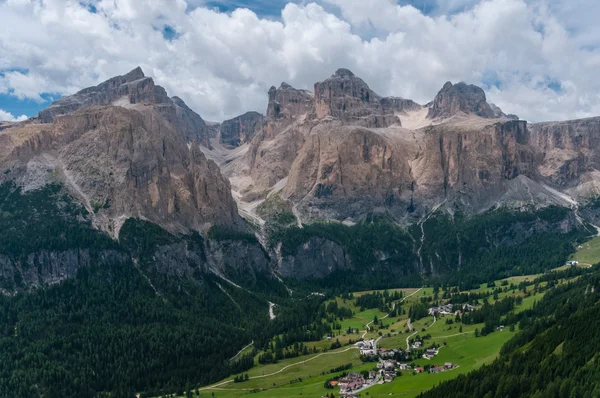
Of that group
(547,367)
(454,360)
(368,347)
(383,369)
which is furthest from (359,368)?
(547,367)

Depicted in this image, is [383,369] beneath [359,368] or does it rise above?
beneath

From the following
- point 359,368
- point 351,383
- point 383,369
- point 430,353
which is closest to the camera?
point 351,383

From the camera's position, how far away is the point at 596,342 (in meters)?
116

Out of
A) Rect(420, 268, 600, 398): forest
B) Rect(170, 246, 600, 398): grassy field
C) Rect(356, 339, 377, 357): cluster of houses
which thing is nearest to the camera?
Rect(420, 268, 600, 398): forest

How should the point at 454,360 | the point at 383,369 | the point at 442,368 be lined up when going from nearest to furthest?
1. the point at 442,368
2. the point at 383,369
3. the point at 454,360

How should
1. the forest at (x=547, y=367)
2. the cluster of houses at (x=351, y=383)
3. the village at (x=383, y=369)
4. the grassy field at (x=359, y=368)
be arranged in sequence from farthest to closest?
the village at (x=383, y=369)
the cluster of houses at (x=351, y=383)
the grassy field at (x=359, y=368)
the forest at (x=547, y=367)

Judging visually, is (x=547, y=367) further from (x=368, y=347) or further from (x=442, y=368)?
(x=368, y=347)

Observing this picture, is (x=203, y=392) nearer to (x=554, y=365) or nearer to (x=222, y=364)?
(x=222, y=364)

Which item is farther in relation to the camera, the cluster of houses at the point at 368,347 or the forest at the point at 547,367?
the cluster of houses at the point at 368,347

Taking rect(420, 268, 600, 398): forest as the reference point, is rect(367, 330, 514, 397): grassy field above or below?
below

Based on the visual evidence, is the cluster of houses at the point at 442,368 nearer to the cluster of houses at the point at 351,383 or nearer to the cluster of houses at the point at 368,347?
the cluster of houses at the point at 351,383

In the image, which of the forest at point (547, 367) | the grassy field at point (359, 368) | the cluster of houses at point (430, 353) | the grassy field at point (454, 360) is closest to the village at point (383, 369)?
the cluster of houses at point (430, 353)

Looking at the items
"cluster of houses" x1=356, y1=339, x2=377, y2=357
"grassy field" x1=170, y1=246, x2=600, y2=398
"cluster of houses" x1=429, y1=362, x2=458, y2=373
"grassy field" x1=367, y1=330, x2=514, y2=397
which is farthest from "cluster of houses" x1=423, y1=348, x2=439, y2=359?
"cluster of houses" x1=356, y1=339, x2=377, y2=357

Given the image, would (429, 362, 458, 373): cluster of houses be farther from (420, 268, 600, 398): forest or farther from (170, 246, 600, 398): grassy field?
(420, 268, 600, 398): forest
